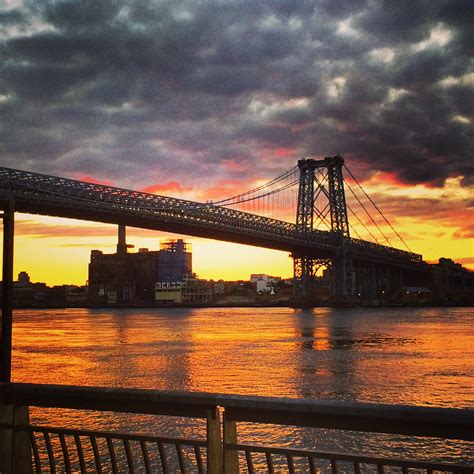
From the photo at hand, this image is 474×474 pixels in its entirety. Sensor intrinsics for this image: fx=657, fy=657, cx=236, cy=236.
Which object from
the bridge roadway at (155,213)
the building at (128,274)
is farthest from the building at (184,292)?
the bridge roadway at (155,213)

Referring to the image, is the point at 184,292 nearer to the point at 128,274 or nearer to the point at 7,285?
the point at 128,274

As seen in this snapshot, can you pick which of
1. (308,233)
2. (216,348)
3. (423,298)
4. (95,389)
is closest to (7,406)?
(95,389)

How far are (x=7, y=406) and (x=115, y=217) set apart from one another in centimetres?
5903

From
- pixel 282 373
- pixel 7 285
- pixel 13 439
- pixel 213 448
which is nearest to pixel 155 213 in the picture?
pixel 282 373

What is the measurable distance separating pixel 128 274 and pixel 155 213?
108591 millimetres

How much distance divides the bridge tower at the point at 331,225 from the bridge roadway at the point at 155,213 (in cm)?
128

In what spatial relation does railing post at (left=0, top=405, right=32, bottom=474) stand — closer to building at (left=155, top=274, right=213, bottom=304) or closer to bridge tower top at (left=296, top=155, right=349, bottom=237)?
bridge tower top at (left=296, top=155, right=349, bottom=237)

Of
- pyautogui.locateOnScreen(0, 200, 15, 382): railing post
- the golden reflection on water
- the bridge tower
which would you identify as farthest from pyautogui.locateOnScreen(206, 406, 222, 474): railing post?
the bridge tower

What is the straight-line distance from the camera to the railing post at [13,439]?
12.5 ft

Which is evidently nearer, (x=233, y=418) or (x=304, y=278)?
(x=233, y=418)

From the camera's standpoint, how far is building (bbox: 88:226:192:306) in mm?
167375

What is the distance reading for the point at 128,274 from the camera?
558 feet

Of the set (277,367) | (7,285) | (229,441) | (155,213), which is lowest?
(277,367)

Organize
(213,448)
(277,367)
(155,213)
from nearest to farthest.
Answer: (213,448) < (277,367) < (155,213)
